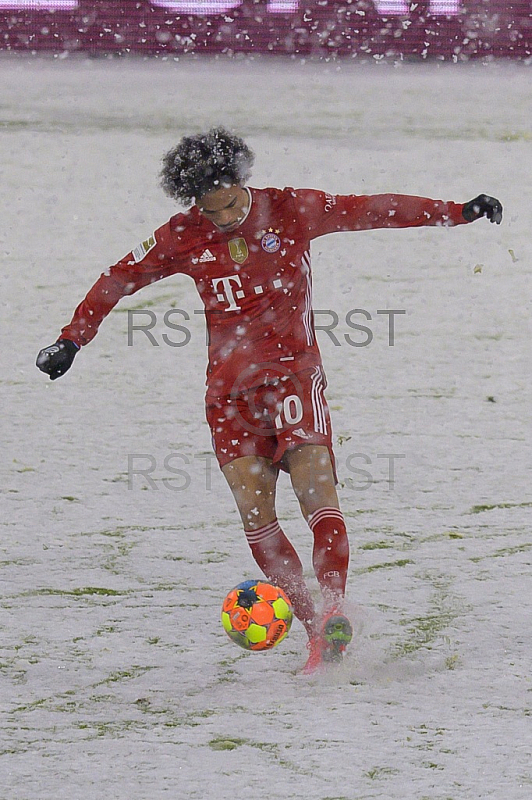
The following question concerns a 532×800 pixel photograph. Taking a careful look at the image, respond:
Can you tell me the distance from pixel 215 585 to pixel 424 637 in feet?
2.82

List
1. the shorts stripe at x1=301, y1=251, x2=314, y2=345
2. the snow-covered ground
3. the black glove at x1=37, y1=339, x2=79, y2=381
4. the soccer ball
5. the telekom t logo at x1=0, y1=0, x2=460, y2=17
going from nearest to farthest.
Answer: the snow-covered ground → the soccer ball → the black glove at x1=37, y1=339, x2=79, y2=381 → the shorts stripe at x1=301, y1=251, x2=314, y2=345 → the telekom t logo at x1=0, y1=0, x2=460, y2=17

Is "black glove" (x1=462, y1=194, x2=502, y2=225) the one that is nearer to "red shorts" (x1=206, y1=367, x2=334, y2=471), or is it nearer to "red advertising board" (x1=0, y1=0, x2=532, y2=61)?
"red shorts" (x1=206, y1=367, x2=334, y2=471)

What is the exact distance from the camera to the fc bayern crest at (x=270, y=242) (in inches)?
129

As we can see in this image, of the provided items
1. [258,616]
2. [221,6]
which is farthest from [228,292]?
[221,6]

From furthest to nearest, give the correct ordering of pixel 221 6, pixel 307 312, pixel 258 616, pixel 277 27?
pixel 277 27 < pixel 221 6 < pixel 307 312 < pixel 258 616

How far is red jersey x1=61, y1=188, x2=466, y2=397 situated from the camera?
10.8ft

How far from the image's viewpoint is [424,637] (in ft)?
11.6

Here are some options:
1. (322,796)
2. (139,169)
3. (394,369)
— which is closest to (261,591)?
(322,796)

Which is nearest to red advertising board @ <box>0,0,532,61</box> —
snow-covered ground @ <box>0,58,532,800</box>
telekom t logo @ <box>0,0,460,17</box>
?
telekom t logo @ <box>0,0,460,17</box>

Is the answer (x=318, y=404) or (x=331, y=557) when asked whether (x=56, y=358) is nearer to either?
(x=318, y=404)

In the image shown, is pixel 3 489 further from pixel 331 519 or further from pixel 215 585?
pixel 331 519

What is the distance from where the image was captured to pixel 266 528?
330cm

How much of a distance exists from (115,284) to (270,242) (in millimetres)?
507

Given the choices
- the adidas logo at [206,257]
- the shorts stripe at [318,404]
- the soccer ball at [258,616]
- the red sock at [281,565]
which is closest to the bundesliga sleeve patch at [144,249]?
the adidas logo at [206,257]
